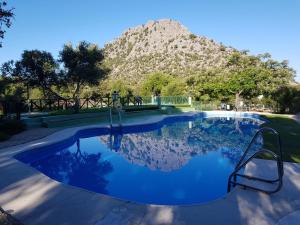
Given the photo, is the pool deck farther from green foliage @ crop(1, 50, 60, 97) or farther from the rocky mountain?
the rocky mountain

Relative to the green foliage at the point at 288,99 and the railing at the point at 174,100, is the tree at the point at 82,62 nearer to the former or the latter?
the railing at the point at 174,100

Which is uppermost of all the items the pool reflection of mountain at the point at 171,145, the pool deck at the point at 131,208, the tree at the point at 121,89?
the tree at the point at 121,89

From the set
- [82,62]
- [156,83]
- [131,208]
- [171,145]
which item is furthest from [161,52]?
[131,208]

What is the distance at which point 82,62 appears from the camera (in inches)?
661

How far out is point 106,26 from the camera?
3847 centimetres

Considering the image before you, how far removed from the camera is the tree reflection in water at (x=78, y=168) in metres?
6.29

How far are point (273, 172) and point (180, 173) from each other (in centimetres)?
242

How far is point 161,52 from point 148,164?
6340 cm

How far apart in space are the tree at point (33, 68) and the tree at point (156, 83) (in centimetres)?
2342

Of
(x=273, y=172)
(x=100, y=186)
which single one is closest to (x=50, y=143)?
(x=100, y=186)

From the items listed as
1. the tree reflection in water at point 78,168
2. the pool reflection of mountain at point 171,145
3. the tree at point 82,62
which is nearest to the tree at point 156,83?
the tree at point 82,62

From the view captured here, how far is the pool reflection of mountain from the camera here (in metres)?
8.37

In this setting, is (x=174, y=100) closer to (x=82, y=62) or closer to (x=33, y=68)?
(x=82, y=62)

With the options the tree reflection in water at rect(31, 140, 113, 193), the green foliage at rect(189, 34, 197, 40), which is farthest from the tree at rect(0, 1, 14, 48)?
the green foliage at rect(189, 34, 197, 40)
